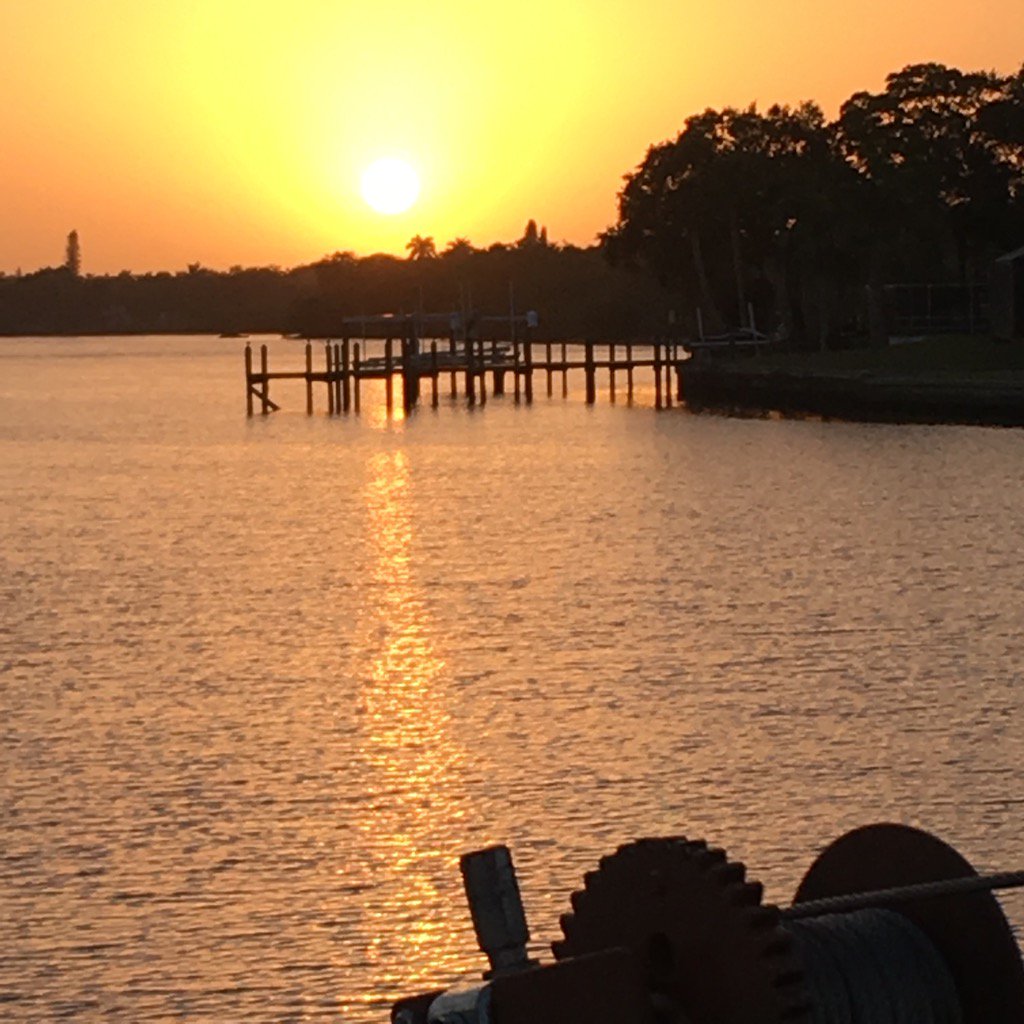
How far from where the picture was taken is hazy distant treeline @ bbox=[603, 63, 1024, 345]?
94.1 m

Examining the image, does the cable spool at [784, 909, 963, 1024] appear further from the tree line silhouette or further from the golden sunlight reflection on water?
the tree line silhouette

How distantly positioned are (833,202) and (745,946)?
90744 millimetres

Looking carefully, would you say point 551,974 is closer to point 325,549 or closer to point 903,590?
point 903,590

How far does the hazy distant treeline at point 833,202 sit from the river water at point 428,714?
50.6 m

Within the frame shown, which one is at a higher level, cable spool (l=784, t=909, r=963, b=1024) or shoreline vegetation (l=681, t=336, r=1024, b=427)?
shoreline vegetation (l=681, t=336, r=1024, b=427)

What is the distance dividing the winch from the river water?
16.3 feet

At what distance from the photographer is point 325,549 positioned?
3597 cm

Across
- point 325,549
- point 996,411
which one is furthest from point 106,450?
point 325,549

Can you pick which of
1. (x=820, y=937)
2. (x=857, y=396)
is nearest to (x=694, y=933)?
(x=820, y=937)

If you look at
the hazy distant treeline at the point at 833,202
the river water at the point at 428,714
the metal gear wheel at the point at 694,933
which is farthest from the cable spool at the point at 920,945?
the hazy distant treeline at the point at 833,202

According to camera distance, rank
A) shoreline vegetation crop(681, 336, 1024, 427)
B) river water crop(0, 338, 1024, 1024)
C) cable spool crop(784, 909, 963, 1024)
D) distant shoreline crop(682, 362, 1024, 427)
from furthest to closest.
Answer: shoreline vegetation crop(681, 336, 1024, 427), distant shoreline crop(682, 362, 1024, 427), river water crop(0, 338, 1024, 1024), cable spool crop(784, 909, 963, 1024)

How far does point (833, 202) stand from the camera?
95188mm

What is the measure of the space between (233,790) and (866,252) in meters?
79.8

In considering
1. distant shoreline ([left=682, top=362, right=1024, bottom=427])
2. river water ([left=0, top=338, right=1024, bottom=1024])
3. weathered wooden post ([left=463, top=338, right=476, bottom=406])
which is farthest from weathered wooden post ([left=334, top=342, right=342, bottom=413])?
river water ([left=0, top=338, right=1024, bottom=1024])
